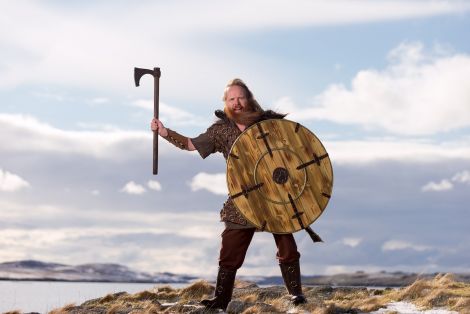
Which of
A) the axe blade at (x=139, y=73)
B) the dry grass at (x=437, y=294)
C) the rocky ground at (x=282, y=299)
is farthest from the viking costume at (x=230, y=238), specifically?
the dry grass at (x=437, y=294)

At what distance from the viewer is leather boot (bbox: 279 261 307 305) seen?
35.5 ft

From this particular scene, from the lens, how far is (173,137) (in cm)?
1085

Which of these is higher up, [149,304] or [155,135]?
[155,135]

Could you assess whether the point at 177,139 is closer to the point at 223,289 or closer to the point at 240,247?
the point at 240,247

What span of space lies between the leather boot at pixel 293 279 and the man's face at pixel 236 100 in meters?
2.11

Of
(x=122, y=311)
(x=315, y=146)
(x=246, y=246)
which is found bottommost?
(x=122, y=311)

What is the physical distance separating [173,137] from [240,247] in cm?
169

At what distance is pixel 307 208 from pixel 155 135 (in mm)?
2262

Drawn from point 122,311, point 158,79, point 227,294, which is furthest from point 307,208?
point 122,311

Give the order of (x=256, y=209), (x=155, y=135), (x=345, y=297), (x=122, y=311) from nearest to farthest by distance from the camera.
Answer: (x=256, y=209)
(x=155, y=135)
(x=122, y=311)
(x=345, y=297)

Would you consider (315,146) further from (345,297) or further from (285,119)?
(345,297)

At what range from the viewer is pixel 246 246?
35.1 ft

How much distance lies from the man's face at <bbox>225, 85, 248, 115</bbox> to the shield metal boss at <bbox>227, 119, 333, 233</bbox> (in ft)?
1.60

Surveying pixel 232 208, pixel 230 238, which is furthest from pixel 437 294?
pixel 232 208
